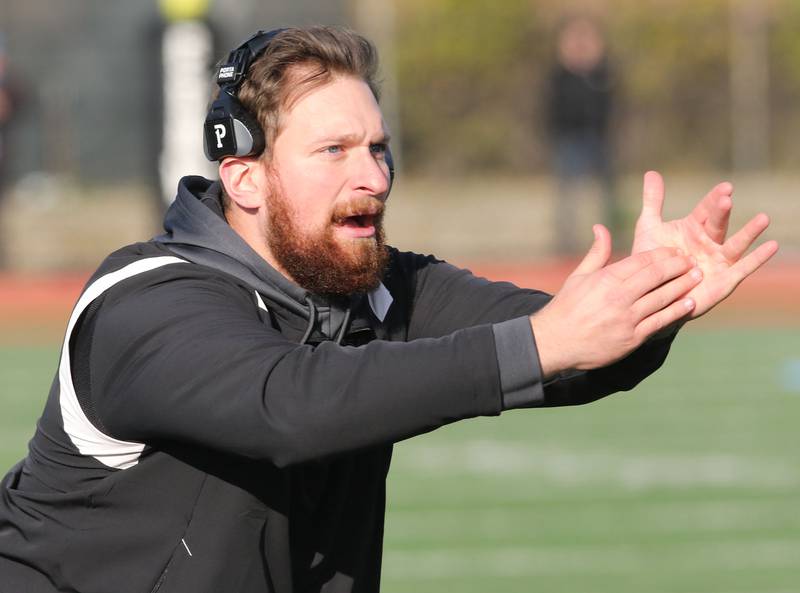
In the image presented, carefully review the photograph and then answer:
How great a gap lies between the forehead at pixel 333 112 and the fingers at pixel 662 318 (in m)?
0.73

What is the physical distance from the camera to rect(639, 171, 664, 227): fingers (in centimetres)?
345

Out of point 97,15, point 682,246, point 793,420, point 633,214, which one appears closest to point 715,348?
point 793,420

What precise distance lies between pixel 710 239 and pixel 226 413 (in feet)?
3.26

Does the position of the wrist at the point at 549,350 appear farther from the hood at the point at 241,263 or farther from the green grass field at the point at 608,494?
the green grass field at the point at 608,494

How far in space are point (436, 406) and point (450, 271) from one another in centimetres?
104

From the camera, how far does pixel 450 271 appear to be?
3.96 metres

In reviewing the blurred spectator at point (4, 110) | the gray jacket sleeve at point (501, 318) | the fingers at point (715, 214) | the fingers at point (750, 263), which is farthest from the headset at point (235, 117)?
the blurred spectator at point (4, 110)

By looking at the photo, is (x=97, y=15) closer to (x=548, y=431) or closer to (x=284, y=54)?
(x=548, y=431)

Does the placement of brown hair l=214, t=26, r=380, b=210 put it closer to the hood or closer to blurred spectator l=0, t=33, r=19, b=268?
the hood

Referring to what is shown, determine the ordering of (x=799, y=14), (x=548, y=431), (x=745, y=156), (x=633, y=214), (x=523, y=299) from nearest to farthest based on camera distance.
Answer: (x=523, y=299) → (x=548, y=431) → (x=633, y=214) → (x=745, y=156) → (x=799, y=14)

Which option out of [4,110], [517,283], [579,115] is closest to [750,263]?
[517,283]

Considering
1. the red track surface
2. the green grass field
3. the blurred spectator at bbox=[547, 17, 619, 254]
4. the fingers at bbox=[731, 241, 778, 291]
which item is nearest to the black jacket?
the fingers at bbox=[731, 241, 778, 291]

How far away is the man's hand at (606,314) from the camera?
2.94 m

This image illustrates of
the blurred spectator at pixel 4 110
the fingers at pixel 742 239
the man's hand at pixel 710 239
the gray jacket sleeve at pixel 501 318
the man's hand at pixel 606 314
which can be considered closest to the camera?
Answer: the man's hand at pixel 606 314
